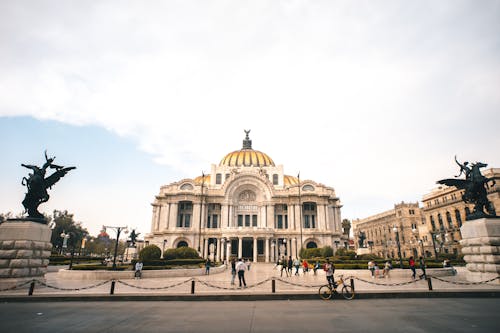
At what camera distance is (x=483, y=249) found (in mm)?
17062

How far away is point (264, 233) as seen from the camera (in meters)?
52.7

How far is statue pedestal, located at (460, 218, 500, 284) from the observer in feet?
54.5

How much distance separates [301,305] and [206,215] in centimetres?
4871

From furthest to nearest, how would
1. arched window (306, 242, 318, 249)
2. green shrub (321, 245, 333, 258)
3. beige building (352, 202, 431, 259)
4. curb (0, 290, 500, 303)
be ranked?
1. beige building (352, 202, 431, 259)
2. arched window (306, 242, 318, 249)
3. green shrub (321, 245, 333, 258)
4. curb (0, 290, 500, 303)

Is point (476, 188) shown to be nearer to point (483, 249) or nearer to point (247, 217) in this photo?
point (483, 249)

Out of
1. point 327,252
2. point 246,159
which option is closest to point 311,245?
point 327,252

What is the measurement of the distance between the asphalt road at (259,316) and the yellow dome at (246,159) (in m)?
57.8

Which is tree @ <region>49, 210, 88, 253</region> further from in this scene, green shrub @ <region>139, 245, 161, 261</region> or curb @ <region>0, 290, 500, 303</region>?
curb @ <region>0, 290, 500, 303</region>

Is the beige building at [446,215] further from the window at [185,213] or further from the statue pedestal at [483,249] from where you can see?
the window at [185,213]

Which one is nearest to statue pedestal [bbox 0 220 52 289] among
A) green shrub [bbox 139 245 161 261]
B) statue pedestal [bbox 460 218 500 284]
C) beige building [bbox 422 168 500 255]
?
green shrub [bbox 139 245 161 261]

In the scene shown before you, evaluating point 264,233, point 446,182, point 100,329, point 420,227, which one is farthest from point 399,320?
point 420,227

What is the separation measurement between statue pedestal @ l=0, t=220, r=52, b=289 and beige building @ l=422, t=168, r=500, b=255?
192 ft

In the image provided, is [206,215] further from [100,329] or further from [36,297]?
[100,329]

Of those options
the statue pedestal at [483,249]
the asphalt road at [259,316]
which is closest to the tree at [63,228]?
the asphalt road at [259,316]
